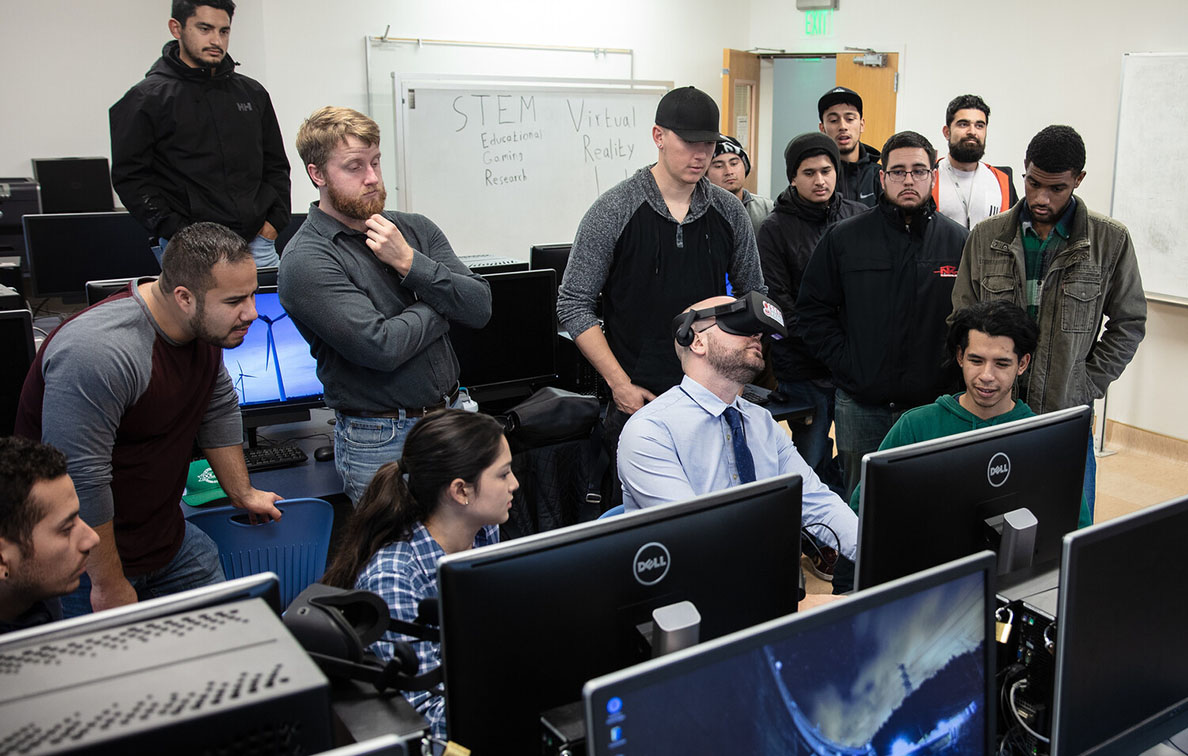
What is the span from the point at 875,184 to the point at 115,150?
10.2 ft

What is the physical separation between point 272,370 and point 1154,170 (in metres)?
4.14

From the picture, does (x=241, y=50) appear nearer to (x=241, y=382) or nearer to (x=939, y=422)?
(x=241, y=382)

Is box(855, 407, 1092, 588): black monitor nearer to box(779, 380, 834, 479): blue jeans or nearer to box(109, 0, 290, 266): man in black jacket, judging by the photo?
box(779, 380, 834, 479): blue jeans

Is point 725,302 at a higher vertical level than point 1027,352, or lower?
higher

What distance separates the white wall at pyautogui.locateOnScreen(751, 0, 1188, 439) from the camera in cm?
500

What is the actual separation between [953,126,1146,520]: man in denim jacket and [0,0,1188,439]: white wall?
2247mm

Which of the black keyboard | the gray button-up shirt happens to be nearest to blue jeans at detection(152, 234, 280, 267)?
the black keyboard

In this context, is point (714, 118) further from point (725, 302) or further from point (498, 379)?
point (498, 379)

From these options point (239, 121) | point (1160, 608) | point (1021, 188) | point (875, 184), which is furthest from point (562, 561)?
point (1021, 188)

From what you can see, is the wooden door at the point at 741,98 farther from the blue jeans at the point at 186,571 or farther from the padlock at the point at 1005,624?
the padlock at the point at 1005,624

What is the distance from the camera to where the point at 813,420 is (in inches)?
149

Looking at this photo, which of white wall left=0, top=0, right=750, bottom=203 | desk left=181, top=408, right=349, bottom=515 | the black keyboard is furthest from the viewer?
white wall left=0, top=0, right=750, bottom=203

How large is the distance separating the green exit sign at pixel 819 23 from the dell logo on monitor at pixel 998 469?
18.4 ft

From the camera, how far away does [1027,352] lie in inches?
101
